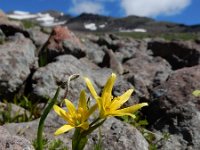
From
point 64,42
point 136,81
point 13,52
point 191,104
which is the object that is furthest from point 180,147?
point 64,42

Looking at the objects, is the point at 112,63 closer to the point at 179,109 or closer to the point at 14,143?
the point at 179,109

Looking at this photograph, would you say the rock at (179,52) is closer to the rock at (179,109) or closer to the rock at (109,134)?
the rock at (179,109)

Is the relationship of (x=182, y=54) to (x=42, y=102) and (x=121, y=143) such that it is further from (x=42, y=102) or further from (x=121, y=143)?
(x=121, y=143)

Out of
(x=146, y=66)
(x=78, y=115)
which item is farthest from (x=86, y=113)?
(x=146, y=66)

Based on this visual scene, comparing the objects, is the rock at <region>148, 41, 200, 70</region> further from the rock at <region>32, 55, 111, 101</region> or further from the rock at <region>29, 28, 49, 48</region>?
the rock at <region>32, 55, 111, 101</region>

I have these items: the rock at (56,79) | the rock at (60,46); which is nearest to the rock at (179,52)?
the rock at (60,46)

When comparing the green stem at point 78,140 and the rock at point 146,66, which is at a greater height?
the green stem at point 78,140

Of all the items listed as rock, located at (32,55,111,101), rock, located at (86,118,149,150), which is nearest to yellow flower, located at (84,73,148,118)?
rock, located at (86,118,149,150)
